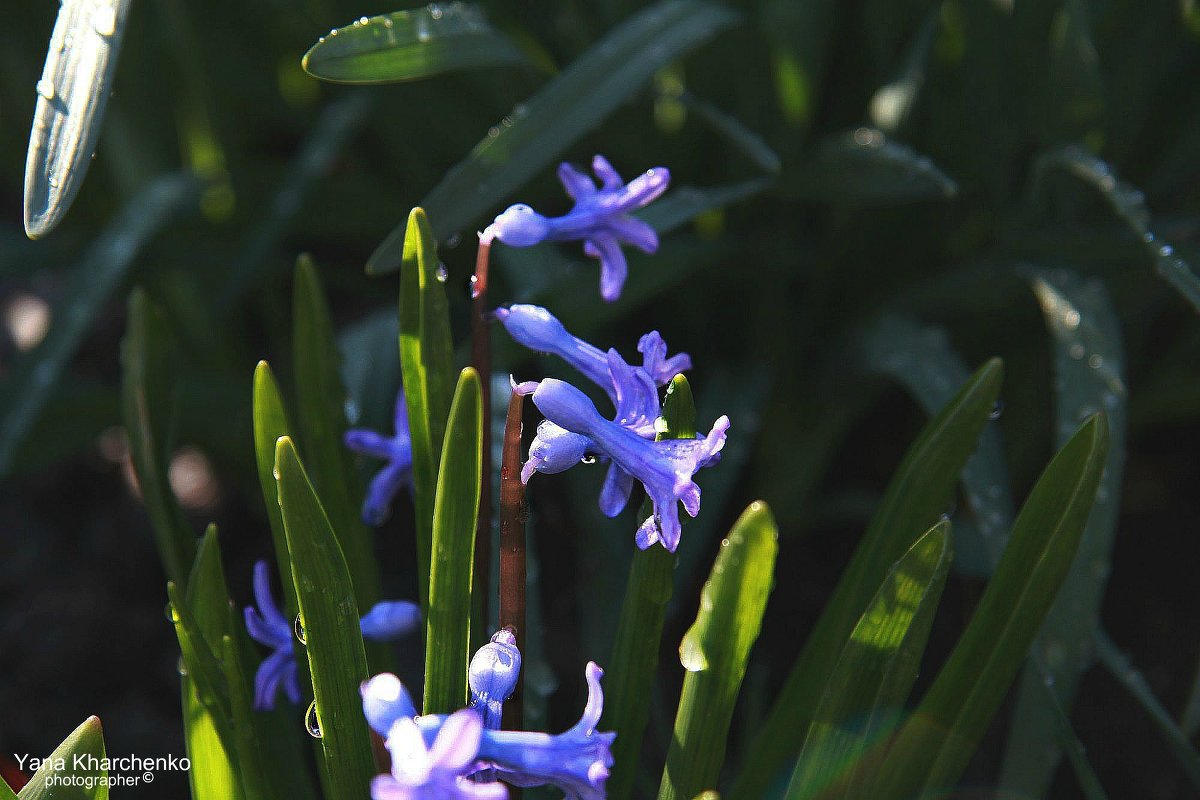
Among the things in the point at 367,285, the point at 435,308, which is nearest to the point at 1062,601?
the point at 435,308

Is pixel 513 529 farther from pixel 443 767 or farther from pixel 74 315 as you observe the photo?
pixel 74 315

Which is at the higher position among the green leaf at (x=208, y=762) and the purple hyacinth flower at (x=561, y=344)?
the purple hyacinth flower at (x=561, y=344)

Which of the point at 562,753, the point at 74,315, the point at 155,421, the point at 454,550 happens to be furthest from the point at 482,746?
the point at 74,315

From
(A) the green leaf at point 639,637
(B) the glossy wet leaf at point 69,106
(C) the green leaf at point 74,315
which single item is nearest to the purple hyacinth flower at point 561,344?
(A) the green leaf at point 639,637

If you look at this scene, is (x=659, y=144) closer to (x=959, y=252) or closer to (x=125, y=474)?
(x=959, y=252)

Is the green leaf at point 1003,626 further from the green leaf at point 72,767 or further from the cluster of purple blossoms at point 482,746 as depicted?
the green leaf at point 72,767

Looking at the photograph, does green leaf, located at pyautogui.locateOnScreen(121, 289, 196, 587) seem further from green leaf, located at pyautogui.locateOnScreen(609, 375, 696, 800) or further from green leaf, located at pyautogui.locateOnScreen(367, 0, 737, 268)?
green leaf, located at pyautogui.locateOnScreen(609, 375, 696, 800)

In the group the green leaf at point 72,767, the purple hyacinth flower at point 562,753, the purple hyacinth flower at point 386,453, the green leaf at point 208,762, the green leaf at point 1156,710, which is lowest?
the green leaf at point 1156,710

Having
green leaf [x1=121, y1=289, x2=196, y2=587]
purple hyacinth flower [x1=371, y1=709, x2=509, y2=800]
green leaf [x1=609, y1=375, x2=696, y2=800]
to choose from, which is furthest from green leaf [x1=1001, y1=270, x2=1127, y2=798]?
green leaf [x1=121, y1=289, x2=196, y2=587]
